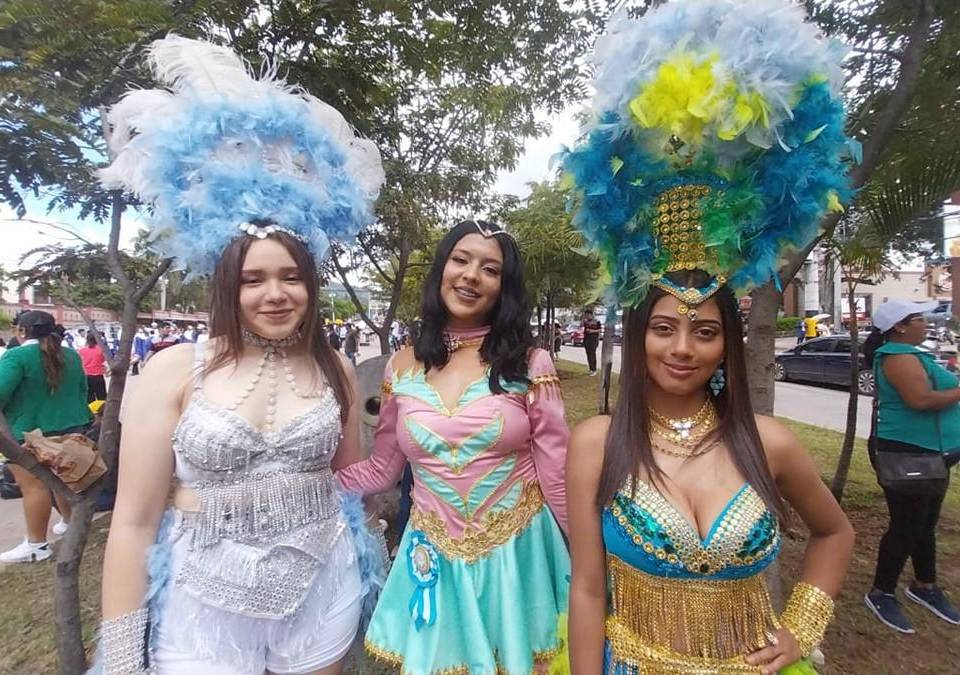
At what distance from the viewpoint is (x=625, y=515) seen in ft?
4.68

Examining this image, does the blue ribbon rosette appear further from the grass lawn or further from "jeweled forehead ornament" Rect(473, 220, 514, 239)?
"jeweled forehead ornament" Rect(473, 220, 514, 239)

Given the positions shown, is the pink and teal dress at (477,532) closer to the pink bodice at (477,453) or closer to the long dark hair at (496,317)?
the pink bodice at (477,453)

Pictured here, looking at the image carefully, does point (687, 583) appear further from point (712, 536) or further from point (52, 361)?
point (52, 361)

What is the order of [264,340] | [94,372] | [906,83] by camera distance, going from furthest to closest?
[94,372] → [906,83] → [264,340]

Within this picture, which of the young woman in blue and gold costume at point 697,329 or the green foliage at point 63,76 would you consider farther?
the green foliage at point 63,76

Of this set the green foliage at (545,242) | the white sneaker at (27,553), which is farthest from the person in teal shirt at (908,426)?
the green foliage at (545,242)

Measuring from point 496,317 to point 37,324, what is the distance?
3783mm

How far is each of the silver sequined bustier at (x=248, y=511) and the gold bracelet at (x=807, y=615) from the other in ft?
4.37

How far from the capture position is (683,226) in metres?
1.46

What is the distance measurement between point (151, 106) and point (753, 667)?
2.35 metres

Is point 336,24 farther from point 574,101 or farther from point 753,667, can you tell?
point 753,667

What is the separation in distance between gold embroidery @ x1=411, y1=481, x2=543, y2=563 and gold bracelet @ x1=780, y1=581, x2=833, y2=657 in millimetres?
817

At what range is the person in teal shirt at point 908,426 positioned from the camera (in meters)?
3.18

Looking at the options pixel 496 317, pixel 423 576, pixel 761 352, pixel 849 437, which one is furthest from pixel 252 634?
pixel 849 437
